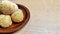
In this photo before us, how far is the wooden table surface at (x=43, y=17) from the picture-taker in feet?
1.73

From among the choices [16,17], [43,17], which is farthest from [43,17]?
[16,17]

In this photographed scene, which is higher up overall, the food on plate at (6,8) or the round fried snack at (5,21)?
the food on plate at (6,8)

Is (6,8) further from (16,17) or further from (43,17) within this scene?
(43,17)

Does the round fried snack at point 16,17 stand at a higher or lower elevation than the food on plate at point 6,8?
lower

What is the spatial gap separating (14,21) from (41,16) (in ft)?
0.47

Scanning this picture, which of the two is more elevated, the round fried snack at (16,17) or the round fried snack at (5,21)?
the round fried snack at (16,17)

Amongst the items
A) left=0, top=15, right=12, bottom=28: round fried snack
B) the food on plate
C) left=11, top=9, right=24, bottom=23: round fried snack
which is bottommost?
left=0, top=15, right=12, bottom=28: round fried snack

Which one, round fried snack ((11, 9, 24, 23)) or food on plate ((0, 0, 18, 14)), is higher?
food on plate ((0, 0, 18, 14))

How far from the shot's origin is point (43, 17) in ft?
1.94

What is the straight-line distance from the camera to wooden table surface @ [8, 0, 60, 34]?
0.53m

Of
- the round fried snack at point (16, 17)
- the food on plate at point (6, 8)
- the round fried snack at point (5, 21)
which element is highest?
the food on plate at point (6, 8)

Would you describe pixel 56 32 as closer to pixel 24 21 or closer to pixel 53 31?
pixel 53 31

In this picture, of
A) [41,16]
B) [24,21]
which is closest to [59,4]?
[41,16]

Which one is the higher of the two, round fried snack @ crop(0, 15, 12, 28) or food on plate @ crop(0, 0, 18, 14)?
food on plate @ crop(0, 0, 18, 14)
